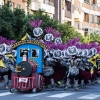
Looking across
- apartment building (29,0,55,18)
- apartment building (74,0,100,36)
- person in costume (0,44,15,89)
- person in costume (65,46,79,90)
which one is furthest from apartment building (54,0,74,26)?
person in costume (65,46,79,90)

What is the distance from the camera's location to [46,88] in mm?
24828

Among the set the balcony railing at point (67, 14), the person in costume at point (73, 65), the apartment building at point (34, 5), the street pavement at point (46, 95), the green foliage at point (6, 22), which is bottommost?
the street pavement at point (46, 95)

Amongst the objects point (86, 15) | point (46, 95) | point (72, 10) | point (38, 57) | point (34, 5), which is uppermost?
point (86, 15)

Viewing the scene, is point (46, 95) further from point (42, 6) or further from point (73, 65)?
point (42, 6)

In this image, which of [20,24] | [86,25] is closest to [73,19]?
[86,25]

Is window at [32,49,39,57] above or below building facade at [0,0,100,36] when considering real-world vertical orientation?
below

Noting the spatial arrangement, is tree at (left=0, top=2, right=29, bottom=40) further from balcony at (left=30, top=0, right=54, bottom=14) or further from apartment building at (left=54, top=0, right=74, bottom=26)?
apartment building at (left=54, top=0, right=74, bottom=26)

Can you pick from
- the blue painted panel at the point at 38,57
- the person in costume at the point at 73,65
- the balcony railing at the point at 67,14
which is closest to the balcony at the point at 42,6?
the balcony railing at the point at 67,14

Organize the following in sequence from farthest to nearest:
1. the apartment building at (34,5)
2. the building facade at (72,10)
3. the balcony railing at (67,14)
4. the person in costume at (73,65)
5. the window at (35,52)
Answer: the balcony railing at (67,14)
the building facade at (72,10)
the apartment building at (34,5)
the person in costume at (73,65)
the window at (35,52)

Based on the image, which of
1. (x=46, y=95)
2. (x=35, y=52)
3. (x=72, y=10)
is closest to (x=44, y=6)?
(x=72, y=10)

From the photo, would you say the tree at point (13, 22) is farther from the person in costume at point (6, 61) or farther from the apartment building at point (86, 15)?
the apartment building at point (86, 15)

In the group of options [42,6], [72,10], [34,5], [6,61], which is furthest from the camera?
[72,10]

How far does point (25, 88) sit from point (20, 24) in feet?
41.0

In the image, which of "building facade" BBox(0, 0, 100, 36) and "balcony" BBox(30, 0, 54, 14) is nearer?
"balcony" BBox(30, 0, 54, 14)
